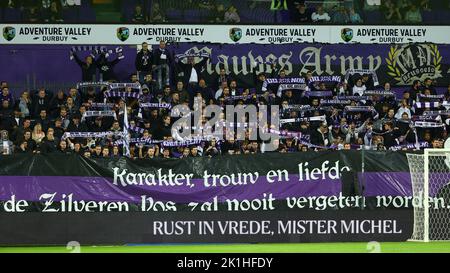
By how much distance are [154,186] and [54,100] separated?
28.0 ft

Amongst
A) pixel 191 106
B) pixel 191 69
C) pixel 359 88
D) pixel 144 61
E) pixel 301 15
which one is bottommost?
pixel 191 106

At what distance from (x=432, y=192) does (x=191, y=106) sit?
9171 millimetres

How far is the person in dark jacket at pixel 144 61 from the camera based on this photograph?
27.8 meters

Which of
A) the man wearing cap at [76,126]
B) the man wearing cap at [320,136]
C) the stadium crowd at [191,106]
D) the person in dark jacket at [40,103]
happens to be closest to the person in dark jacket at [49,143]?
the stadium crowd at [191,106]

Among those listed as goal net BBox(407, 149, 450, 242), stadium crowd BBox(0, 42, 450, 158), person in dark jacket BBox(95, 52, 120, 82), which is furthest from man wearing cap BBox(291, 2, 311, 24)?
goal net BBox(407, 149, 450, 242)

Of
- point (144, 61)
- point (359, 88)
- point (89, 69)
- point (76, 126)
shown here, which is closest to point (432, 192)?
point (359, 88)

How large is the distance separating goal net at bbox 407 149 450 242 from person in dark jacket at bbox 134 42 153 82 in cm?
1118

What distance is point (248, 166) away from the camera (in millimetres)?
19078

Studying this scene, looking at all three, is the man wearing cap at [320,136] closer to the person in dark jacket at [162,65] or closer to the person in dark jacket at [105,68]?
the person in dark jacket at [162,65]

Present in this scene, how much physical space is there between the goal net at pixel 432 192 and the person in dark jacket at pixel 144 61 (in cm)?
1118

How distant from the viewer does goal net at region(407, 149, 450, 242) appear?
18.6 m

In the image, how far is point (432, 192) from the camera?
1889 centimetres

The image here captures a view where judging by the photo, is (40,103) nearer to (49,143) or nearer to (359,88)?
(49,143)

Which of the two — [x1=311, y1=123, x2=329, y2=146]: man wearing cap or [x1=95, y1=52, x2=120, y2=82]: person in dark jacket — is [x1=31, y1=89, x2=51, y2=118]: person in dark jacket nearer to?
[x1=95, y1=52, x2=120, y2=82]: person in dark jacket
